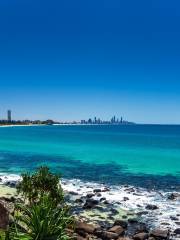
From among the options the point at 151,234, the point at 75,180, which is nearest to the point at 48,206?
the point at 151,234

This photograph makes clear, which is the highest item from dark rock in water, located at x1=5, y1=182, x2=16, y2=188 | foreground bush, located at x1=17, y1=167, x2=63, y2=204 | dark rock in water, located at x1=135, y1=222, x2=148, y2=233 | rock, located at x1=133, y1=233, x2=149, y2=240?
foreground bush, located at x1=17, y1=167, x2=63, y2=204

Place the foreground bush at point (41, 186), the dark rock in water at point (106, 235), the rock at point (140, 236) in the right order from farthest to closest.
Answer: the foreground bush at point (41, 186)
the rock at point (140, 236)
the dark rock in water at point (106, 235)

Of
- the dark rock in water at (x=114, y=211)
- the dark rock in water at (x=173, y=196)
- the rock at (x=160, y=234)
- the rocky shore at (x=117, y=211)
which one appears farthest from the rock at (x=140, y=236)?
the dark rock in water at (x=173, y=196)

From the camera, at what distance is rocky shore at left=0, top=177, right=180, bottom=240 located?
25328mm

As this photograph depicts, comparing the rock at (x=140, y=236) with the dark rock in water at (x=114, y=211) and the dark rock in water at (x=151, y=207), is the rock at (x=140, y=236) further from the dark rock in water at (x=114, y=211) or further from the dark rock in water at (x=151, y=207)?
the dark rock in water at (x=151, y=207)

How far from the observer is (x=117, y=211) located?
32594 mm

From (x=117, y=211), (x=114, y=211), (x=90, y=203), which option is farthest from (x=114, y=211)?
(x=90, y=203)

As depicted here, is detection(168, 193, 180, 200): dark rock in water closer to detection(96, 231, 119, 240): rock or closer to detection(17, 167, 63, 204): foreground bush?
detection(17, 167, 63, 204): foreground bush

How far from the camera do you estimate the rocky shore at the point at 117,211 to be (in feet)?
83.1

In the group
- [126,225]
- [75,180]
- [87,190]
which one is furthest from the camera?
[75,180]

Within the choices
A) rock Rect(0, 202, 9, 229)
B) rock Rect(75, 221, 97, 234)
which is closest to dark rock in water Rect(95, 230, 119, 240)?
rock Rect(75, 221, 97, 234)

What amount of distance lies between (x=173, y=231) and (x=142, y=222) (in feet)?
9.54

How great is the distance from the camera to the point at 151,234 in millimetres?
25734

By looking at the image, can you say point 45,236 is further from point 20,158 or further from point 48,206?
point 20,158
